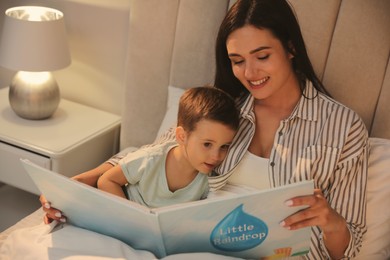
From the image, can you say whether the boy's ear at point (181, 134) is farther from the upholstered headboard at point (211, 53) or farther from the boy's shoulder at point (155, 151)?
the upholstered headboard at point (211, 53)

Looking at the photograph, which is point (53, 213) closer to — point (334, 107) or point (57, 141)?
point (57, 141)

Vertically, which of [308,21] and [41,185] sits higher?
[308,21]

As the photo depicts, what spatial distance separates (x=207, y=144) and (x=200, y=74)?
1.55ft

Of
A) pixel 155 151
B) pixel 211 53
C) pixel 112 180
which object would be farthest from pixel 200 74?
pixel 112 180

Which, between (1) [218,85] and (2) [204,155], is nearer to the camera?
(2) [204,155]

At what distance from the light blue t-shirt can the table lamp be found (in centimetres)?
69

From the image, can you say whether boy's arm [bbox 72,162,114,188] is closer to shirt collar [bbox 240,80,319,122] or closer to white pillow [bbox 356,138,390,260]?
shirt collar [bbox 240,80,319,122]

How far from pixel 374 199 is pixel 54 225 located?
868mm

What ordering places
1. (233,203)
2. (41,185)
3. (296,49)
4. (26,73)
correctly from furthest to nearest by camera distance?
Answer: (26,73)
(296,49)
(41,185)
(233,203)

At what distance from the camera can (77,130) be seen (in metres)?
2.15

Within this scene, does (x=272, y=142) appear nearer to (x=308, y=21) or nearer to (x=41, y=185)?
(x=308, y=21)

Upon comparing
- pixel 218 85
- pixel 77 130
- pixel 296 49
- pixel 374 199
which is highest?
pixel 296 49

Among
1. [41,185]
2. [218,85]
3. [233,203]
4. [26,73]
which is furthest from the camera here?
[26,73]

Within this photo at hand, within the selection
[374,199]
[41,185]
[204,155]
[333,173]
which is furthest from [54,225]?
[374,199]
